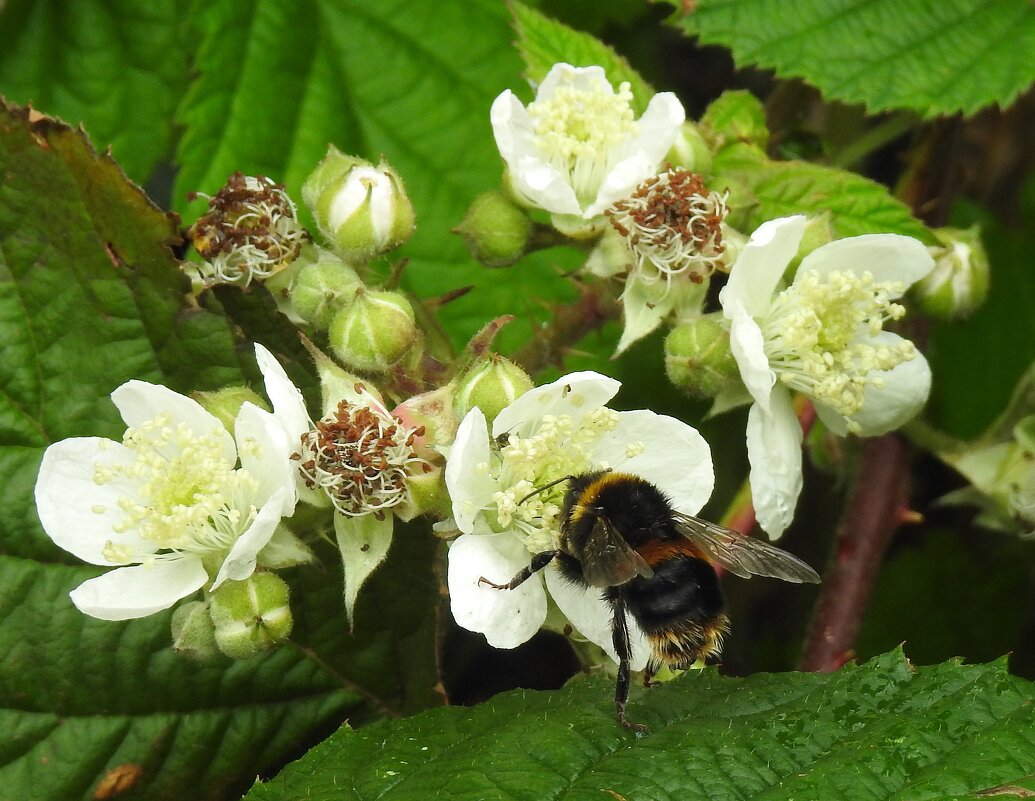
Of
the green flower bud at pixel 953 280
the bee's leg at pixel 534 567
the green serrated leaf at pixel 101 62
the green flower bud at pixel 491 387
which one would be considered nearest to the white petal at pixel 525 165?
the green flower bud at pixel 491 387

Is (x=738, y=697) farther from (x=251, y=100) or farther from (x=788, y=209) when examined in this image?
(x=251, y=100)

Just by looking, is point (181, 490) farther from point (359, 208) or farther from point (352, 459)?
point (359, 208)

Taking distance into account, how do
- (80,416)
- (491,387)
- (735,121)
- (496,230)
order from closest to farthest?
(491,387) → (80,416) → (496,230) → (735,121)

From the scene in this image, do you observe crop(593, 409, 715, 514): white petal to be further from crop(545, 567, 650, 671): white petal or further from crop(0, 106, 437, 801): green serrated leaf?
A: crop(0, 106, 437, 801): green serrated leaf

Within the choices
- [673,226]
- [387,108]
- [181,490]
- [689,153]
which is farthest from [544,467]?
[387,108]

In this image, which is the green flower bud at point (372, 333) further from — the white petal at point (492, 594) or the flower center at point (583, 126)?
the flower center at point (583, 126)

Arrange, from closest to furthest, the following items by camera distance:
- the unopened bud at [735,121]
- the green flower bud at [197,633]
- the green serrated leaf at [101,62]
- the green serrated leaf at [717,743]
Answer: the green serrated leaf at [717,743], the green flower bud at [197,633], the unopened bud at [735,121], the green serrated leaf at [101,62]

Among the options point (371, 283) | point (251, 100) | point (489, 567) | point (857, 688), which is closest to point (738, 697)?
point (857, 688)
